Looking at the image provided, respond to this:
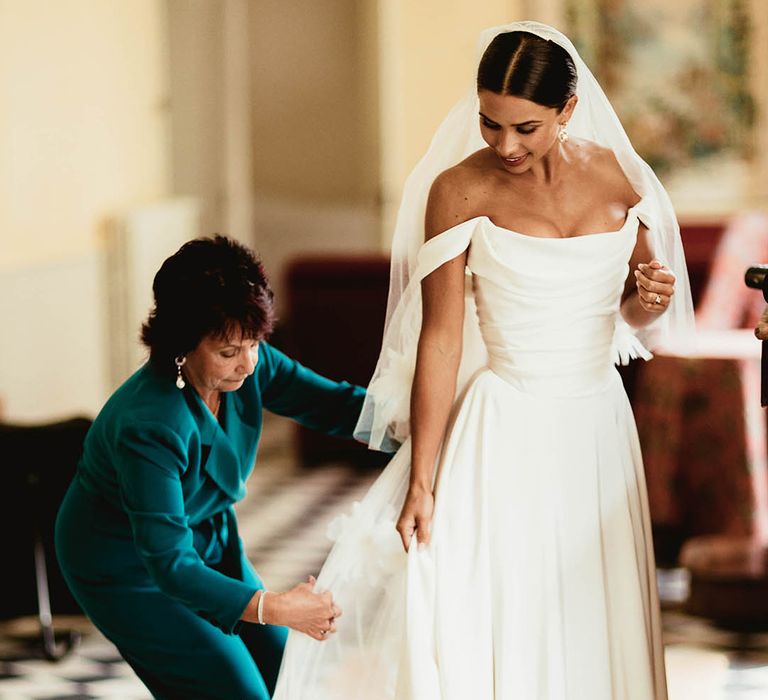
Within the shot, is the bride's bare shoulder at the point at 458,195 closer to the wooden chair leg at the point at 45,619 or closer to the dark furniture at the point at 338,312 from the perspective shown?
the wooden chair leg at the point at 45,619

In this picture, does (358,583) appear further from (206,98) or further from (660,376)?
(206,98)

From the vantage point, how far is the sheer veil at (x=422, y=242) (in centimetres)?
294

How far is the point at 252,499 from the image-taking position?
287 inches

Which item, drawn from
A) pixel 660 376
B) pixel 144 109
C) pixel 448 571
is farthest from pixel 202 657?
pixel 144 109

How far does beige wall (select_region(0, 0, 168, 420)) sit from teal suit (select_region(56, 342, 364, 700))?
3.20 metres

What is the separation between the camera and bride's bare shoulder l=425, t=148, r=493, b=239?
9.23 feet

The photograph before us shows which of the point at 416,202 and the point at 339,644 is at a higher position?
the point at 416,202

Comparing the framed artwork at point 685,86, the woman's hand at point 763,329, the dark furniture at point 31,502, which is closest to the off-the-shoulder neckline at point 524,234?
the woman's hand at point 763,329

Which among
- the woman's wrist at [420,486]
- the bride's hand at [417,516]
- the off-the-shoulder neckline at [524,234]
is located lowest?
the bride's hand at [417,516]

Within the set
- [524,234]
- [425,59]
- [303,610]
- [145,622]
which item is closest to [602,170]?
[524,234]

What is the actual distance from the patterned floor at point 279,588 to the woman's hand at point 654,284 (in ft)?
6.90

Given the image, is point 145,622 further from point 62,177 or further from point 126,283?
point 126,283

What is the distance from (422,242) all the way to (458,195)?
8.2 inches

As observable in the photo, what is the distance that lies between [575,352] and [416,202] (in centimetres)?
50
